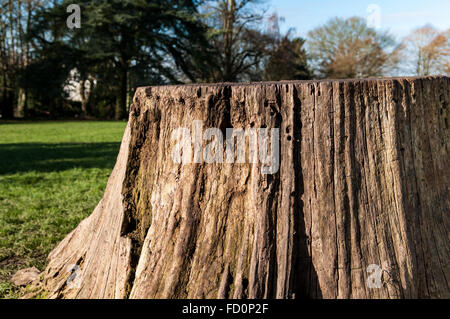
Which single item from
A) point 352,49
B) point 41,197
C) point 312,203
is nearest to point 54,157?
point 41,197

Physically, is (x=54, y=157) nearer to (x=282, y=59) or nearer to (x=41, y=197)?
(x=41, y=197)

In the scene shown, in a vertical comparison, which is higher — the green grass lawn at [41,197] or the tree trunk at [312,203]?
the tree trunk at [312,203]

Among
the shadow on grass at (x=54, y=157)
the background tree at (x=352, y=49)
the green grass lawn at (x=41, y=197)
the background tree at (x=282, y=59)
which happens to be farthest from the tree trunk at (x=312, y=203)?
the background tree at (x=282, y=59)

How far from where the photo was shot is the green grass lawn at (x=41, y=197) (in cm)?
305

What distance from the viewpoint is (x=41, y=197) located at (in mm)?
4828

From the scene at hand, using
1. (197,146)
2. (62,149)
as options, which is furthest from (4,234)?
(62,149)

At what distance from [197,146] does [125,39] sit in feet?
83.4

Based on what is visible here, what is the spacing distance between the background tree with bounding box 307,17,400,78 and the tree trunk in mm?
23319

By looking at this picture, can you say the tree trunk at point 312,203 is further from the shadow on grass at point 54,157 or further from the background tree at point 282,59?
the background tree at point 282,59

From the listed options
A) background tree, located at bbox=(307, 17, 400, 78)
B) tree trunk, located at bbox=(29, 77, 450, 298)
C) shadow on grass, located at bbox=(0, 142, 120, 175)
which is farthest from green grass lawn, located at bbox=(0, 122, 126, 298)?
background tree, located at bbox=(307, 17, 400, 78)

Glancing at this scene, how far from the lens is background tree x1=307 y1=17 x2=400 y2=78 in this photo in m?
22.9

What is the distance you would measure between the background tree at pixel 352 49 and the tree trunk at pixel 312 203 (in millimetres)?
23319

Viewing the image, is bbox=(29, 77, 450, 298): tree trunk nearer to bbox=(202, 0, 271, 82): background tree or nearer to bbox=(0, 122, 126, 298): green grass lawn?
bbox=(0, 122, 126, 298): green grass lawn

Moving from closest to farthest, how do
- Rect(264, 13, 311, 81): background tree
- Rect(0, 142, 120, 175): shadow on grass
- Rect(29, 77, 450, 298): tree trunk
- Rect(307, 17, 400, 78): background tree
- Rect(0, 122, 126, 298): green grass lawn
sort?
Rect(29, 77, 450, 298): tree trunk
Rect(0, 122, 126, 298): green grass lawn
Rect(0, 142, 120, 175): shadow on grass
Rect(307, 17, 400, 78): background tree
Rect(264, 13, 311, 81): background tree
